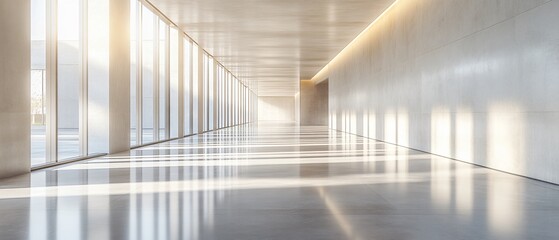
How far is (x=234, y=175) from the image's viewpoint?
27.0 ft

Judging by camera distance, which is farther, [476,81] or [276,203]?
[476,81]

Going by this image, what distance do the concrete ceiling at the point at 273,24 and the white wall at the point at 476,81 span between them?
174cm

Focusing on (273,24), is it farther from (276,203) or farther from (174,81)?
(276,203)

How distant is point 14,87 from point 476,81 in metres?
8.74

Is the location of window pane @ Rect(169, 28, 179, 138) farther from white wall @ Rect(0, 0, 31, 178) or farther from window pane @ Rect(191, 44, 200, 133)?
white wall @ Rect(0, 0, 31, 178)

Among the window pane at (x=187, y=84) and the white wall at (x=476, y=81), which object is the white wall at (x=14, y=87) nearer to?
the white wall at (x=476, y=81)

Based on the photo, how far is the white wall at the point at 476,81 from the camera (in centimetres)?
750

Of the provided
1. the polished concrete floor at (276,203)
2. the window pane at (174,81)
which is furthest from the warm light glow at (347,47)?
the polished concrete floor at (276,203)

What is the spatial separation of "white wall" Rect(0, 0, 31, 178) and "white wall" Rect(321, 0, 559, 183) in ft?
28.0

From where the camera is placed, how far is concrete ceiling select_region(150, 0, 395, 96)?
1563 centimetres

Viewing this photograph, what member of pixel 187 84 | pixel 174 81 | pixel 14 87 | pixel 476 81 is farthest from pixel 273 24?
pixel 14 87

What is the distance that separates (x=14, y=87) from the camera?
26.6 ft

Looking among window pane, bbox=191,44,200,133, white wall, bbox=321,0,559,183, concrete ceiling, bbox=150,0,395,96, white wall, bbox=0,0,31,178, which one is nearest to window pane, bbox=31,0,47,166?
white wall, bbox=0,0,31,178

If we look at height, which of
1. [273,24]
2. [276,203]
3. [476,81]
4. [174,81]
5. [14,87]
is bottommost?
[276,203]
